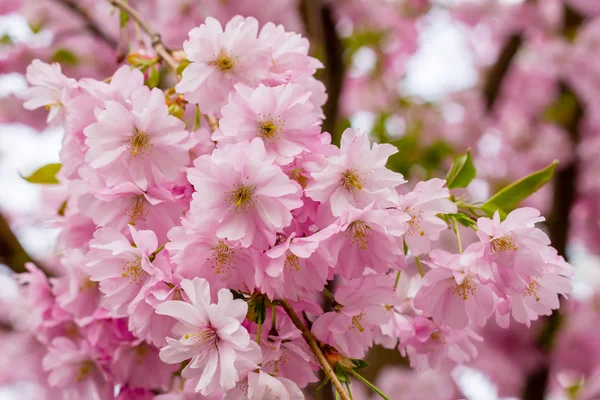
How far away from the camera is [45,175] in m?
1.02

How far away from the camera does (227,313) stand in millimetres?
600

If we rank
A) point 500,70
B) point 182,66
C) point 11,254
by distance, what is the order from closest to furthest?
point 182,66 → point 11,254 → point 500,70

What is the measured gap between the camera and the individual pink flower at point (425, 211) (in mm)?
700

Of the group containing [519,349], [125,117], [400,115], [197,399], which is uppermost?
[125,117]

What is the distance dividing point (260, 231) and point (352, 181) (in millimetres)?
106

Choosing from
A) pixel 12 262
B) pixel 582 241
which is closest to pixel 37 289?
pixel 12 262

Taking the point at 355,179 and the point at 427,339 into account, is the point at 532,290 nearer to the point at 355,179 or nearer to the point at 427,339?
the point at 427,339

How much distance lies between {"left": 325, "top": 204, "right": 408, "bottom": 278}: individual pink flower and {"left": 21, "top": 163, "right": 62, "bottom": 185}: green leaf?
0.55 m

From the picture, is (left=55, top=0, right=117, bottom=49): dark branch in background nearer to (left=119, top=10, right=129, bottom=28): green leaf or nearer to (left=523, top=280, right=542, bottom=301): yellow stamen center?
(left=119, top=10, right=129, bottom=28): green leaf

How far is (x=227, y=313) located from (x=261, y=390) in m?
0.08

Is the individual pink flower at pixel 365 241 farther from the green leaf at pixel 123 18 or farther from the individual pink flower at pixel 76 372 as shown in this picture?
the green leaf at pixel 123 18

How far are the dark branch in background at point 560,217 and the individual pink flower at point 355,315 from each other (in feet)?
5.52

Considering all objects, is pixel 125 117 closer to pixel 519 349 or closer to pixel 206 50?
pixel 206 50

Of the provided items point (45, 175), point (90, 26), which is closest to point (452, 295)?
point (45, 175)
